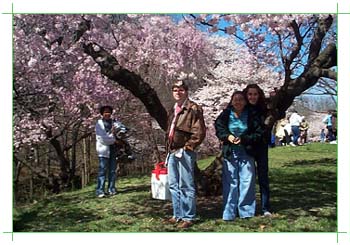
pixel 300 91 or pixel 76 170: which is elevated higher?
pixel 300 91

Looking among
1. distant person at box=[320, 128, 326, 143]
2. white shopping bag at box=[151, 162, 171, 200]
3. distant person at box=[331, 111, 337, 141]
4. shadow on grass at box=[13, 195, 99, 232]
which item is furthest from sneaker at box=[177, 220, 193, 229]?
distant person at box=[331, 111, 337, 141]

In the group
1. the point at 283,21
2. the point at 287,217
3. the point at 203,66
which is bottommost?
the point at 287,217

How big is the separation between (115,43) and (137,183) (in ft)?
4.78

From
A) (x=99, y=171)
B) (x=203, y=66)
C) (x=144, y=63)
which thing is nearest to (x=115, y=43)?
(x=144, y=63)

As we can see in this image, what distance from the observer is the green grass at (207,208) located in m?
6.18

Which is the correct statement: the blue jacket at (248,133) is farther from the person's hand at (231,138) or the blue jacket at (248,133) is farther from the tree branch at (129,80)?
the tree branch at (129,80)

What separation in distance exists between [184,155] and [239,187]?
658 millimetres

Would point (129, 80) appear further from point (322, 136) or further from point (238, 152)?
point (322, 136)

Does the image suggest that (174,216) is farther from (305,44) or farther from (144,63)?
(305,44)

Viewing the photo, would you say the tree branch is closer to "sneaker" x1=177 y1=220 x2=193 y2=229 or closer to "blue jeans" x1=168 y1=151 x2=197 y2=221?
"blue jeans" x1=168 y1=151 x2=197 y2=221

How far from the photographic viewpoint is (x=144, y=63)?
250 inches

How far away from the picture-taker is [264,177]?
20.5ft

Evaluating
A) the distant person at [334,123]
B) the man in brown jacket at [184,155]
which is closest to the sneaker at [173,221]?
the man in brown jacket at [184,155]

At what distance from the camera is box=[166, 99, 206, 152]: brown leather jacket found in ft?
20.1
